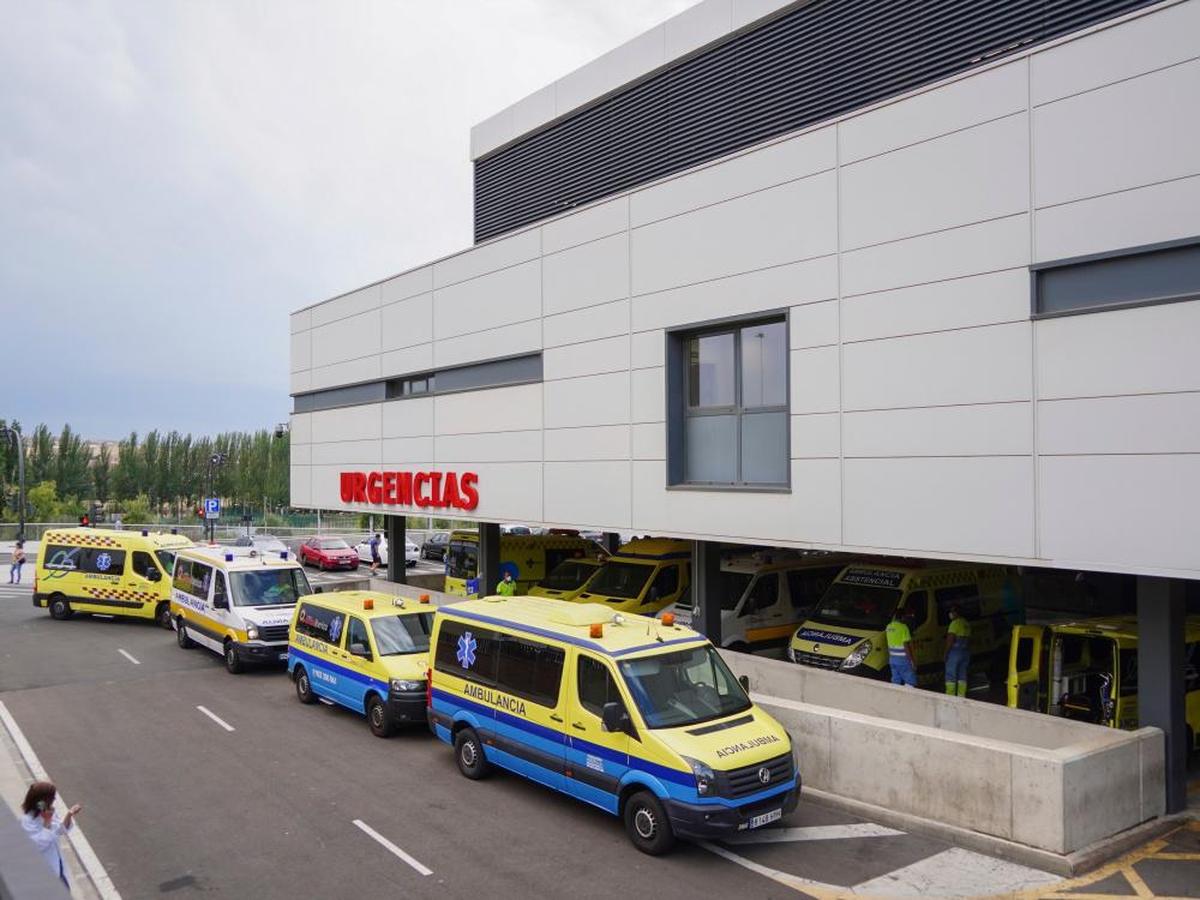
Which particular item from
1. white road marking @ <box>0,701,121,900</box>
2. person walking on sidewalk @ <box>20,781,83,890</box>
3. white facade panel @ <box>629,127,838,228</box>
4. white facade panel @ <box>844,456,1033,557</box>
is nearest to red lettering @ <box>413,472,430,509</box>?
white facade panel @ <box>629,127,838,228</box>

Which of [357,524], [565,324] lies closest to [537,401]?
[565,324]

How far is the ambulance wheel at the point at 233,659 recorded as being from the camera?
698 inches

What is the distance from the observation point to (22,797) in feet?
35.0

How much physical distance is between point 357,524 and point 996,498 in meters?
57.8

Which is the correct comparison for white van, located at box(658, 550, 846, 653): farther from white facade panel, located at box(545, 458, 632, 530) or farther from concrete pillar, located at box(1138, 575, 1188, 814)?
concrete pillar, located at box(1138, 575, 1188, 814)

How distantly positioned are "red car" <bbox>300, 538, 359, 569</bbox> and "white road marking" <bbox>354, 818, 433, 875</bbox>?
3173cm

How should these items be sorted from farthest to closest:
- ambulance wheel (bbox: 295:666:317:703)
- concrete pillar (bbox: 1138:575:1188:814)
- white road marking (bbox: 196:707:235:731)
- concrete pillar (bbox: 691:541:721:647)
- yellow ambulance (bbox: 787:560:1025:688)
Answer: concrete pillar (bbox: 691:541:721:647) → ambulance wheel (bbox: 295:666:317:703) → yellow ambulance (bbox: 787:560:1025:688) → white road marking (bbox: 196:707:235:731) → concrete pillar (bbox: 1138:575:1188:814)

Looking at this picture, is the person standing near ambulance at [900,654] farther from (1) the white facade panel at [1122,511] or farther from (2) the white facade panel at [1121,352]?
(2) the white facade panel at [1121,352]

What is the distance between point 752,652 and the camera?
16.7 m

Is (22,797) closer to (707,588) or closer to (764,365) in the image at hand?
(707,588)

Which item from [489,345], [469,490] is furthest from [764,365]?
[469,490]

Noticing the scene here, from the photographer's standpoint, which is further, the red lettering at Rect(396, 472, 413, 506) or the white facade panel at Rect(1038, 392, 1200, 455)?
the red lettering at Rect(396, 472, 413, 506)

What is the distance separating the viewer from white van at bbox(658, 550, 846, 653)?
16469 mm

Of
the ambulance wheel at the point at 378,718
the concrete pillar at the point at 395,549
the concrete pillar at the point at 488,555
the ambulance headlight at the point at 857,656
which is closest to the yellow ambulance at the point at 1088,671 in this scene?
the ambulance headlight at the point at 857,656
